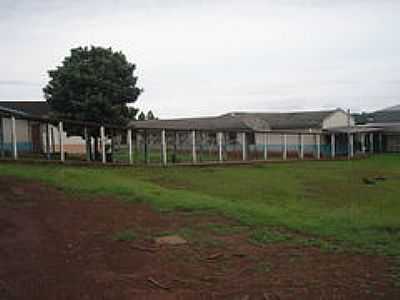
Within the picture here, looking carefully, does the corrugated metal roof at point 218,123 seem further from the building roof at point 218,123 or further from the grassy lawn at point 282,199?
the grassy lawn at point 282,199

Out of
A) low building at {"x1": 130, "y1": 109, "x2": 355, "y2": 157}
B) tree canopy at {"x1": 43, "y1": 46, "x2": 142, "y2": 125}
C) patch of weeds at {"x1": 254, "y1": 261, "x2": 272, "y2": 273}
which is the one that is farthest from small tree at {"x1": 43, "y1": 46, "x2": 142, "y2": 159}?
patch of weeds at {"x1": 254, "y1": 261, "x2": 272, "y2": 273}

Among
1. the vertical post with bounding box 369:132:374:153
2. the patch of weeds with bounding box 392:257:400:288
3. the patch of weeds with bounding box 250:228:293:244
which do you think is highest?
the vertical post with bounding box 369:132:374:153

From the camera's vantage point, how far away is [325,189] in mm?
18109

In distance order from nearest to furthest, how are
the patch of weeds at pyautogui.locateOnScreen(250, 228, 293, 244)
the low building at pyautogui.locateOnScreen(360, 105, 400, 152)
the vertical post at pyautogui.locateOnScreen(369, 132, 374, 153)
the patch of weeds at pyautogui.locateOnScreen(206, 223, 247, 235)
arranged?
the patch of weeds at pyautogui.locateOnScreen(250, 228, 293, 244) → the patch of weeds at pyautogui.locateOnScreen(206, 223, 247, 235) → the low building at pyautogui.locateOnScreen(360, 105, 400, 152) → the vertical post at pyautogui.locateOnScreen(369, 132, 374, 153)

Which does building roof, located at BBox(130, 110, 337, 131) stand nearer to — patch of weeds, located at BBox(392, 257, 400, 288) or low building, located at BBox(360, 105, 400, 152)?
low building, located at BBox(360, 105, 400, 152)

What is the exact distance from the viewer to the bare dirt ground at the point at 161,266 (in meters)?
5.95

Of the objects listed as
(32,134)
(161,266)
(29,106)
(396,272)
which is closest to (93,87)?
(32,134)

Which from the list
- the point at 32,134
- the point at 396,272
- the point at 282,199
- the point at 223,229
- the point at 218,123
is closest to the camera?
the point at 396,272

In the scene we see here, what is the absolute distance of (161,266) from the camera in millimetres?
7148

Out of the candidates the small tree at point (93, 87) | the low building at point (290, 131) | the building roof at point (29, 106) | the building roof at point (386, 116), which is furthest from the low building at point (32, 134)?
the building roof at point (386, 116)

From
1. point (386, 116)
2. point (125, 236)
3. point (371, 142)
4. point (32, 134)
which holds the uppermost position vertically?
point (386, 116)

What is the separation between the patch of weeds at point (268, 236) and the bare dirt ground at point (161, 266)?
0.22 m

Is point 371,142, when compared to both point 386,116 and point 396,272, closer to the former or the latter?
point 386,116

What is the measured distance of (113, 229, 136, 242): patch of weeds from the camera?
8806 millimetres
